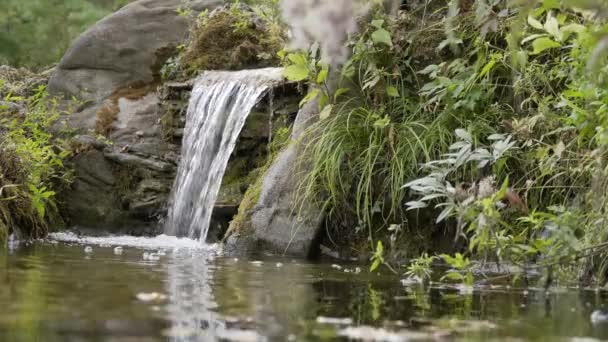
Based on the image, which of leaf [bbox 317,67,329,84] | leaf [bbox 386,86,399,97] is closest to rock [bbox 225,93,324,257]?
leaf [bbox 317,67,329,84]

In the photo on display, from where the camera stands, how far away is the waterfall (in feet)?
21.7

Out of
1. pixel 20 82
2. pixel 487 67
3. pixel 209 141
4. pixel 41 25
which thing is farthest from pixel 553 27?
pixel 41 25

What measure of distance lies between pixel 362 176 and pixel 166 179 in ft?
9.78

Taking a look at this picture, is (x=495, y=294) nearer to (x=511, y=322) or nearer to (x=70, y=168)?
(x=511, y=322)

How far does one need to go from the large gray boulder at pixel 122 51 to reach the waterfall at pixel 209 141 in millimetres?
1776

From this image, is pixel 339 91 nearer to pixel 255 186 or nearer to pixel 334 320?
pixel 255 186

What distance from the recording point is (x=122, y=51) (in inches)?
357

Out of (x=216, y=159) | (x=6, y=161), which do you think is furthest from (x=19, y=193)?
(x=216, y=159)

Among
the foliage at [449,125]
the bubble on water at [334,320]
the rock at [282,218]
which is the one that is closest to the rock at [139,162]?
the rock at [282,218]

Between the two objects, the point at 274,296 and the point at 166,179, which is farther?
the point at 166,179

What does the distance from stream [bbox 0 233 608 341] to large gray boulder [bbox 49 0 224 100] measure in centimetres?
489

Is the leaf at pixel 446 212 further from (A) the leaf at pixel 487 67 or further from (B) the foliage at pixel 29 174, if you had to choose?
(B) the foliage at pixel 29 174

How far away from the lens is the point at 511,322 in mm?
2469

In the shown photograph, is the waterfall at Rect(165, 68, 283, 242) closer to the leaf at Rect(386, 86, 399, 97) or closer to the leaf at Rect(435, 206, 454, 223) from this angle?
the leaf at Rect(386, 86, 399, 97)
